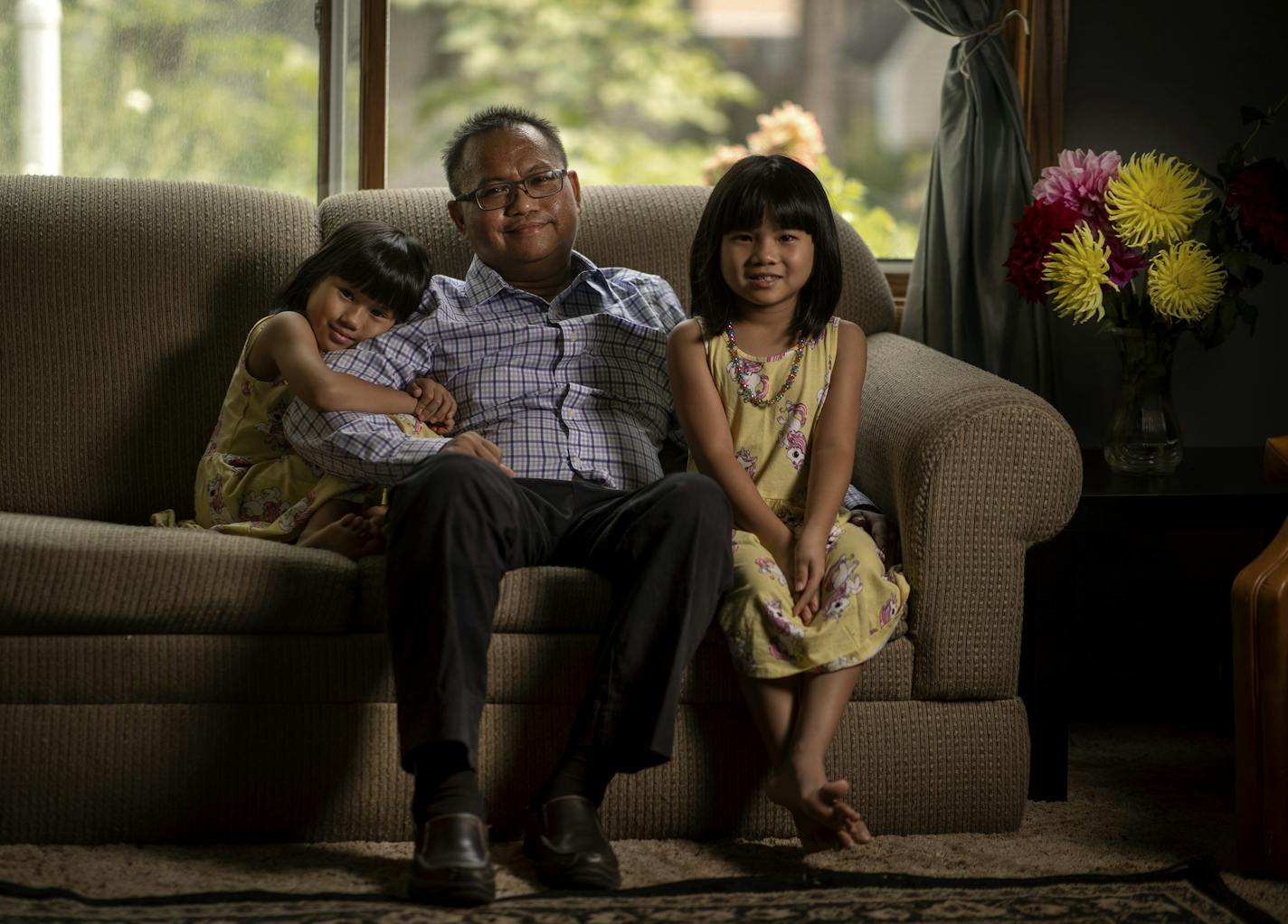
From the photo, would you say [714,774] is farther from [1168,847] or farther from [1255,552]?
[1255,552]

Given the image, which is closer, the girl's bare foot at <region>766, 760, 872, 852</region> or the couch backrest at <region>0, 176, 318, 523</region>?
the girl's bare foot at <region>766, 760, 872, 852</region>

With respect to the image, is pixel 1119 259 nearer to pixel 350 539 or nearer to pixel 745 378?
pixel 745 378

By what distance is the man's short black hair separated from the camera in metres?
2.29

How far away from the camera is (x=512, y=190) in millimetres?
2246

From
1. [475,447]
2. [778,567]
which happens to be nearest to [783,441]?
[778,567]

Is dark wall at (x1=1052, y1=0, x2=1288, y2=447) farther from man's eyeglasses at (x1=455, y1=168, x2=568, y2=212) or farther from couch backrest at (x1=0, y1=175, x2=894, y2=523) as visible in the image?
man's eyeglasses at (x1=455, y1=168, x2=568, y2=212)

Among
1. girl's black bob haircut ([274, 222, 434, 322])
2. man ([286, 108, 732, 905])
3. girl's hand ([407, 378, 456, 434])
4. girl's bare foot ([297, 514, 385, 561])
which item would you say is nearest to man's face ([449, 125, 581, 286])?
man ([286, 108, 732, 905])

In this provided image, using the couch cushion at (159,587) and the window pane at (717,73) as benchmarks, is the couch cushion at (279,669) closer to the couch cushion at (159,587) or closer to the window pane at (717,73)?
the couch cushion at (159,587)

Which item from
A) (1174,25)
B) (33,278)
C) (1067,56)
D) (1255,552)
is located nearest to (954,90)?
(1067,56)

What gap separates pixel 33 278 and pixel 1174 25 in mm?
2233

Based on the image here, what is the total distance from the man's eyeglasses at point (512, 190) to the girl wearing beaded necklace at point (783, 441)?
1.10ft

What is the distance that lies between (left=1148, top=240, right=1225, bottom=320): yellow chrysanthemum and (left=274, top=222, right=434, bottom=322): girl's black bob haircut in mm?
1135

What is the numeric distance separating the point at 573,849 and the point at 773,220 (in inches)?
34.5

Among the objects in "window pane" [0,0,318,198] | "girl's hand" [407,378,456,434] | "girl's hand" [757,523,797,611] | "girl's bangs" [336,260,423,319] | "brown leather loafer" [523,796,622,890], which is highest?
"window pane" [0,0,318,198]
